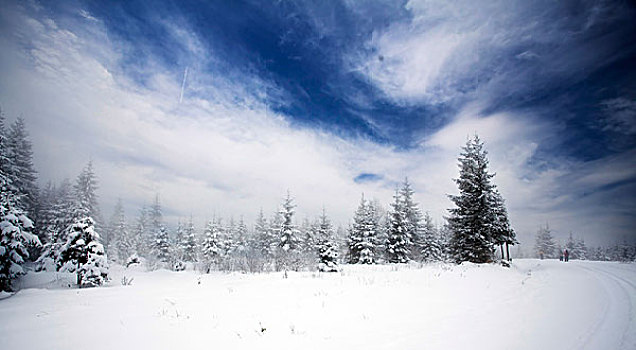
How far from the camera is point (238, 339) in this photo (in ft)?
15.8

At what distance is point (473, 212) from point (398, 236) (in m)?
13.2

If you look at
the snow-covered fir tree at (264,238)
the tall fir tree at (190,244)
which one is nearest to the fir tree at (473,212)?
A: the snow-covered fir tree at (264,238)

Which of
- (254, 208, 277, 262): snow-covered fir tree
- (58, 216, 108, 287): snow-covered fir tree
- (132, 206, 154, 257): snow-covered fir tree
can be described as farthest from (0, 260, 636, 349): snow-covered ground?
(132, 206, 154, 257): snow-covered fir tree

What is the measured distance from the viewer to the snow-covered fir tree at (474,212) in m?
20.4

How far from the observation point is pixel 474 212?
69.1 ft

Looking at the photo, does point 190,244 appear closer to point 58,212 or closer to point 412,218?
point 58,212

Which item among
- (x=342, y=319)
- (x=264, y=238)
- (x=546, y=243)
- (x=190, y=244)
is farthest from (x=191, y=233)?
(x=546, y=243)

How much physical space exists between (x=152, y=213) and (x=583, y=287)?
60.2 metres

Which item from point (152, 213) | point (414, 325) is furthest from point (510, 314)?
point (152, 213)

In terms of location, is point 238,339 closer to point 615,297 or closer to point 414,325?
point 414,325

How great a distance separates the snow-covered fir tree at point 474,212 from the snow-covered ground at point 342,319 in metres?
11.6

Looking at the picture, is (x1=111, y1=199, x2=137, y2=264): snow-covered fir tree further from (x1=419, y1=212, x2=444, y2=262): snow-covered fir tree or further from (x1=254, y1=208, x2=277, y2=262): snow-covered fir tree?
(x1=419, y1=212, x2=444, y2=262): snow-covered fir tree

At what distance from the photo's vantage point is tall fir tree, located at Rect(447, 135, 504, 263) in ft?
66.9

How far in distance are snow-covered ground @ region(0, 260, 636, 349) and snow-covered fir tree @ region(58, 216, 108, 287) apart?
5120 mm
